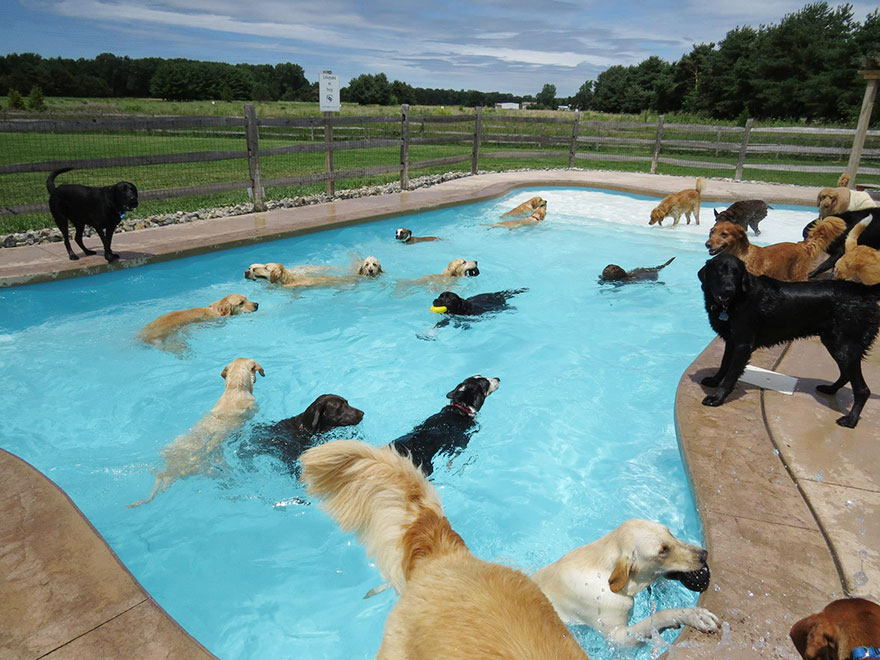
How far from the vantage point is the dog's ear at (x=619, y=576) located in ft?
7.72

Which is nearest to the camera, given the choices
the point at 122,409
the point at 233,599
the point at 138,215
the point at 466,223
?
the point at 233,599

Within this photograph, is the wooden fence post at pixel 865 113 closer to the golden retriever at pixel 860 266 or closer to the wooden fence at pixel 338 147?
the wooden fence at pixel 338 147

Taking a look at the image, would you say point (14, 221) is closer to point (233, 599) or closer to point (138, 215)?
point (138, 215)

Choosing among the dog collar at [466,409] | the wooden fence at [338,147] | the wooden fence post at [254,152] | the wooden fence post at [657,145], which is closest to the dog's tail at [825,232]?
the dog collar at [466,409]

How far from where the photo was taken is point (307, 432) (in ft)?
14.0

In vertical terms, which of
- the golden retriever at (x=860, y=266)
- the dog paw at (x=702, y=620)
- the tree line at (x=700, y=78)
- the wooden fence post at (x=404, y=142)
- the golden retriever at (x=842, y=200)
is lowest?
the dog paw at (x=702, y=620)

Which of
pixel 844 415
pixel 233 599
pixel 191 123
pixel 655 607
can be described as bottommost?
pixel 233 599

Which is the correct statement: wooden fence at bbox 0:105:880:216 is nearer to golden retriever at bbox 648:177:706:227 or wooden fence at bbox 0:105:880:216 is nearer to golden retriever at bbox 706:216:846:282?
golden retriever at bbox 648:177:706:227

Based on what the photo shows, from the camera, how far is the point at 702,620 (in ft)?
7.60

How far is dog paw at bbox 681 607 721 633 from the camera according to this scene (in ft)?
7.54

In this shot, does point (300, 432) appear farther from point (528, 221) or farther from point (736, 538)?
point (528, 221)

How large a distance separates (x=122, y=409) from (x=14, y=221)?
25.2 ft

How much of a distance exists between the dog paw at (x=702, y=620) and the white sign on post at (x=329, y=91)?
12524 millimetres

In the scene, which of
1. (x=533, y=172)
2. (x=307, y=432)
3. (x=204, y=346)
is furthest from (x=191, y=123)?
(x=533, y=172)
